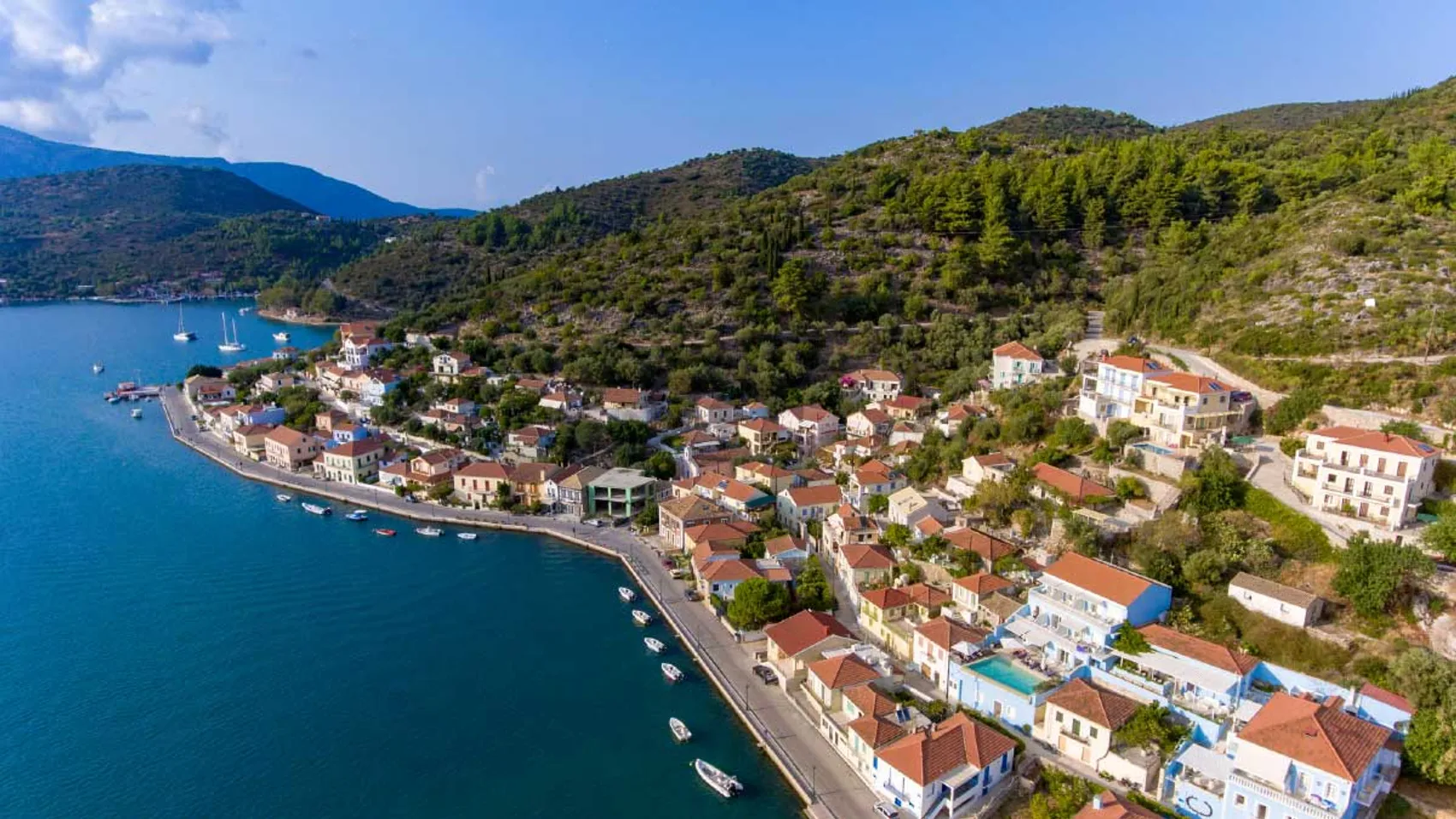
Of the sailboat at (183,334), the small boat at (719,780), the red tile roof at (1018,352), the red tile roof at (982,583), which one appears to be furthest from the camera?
the sailboat at (183,334)

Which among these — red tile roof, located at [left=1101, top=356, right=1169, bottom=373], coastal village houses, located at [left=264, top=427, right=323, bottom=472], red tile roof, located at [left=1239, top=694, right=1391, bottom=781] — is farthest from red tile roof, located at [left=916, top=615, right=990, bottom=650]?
coastal village houses, located at [left=264, top=427, right=323, bottom=472]

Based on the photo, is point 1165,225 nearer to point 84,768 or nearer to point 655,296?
point 655,296

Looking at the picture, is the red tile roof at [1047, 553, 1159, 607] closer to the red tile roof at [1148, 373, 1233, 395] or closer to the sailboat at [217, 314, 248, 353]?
the red tile roof at [1148, 373, 1233, 395]

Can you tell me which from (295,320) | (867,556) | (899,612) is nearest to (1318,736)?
(899,612)

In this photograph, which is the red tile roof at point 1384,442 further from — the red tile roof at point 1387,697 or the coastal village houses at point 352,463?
the coastal village houses at point 352,463

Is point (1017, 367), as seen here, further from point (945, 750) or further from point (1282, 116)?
point (1282, 116)

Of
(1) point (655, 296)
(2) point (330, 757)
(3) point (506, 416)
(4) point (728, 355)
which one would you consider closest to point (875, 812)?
(2) point (330, 757)

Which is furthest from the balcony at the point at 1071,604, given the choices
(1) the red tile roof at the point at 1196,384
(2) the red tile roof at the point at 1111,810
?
(1) the red tile roof at the point at 1196,384
